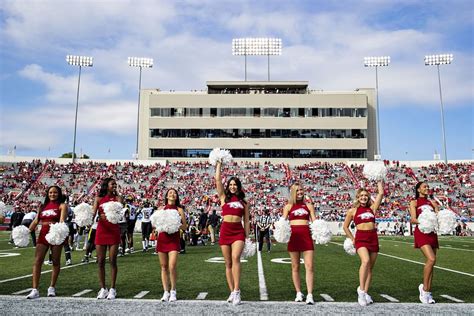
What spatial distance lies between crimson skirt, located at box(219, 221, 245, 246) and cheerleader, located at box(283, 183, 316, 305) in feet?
2.38

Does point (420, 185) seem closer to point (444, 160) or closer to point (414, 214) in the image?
point (414, 214)

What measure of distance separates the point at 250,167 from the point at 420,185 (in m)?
37.8

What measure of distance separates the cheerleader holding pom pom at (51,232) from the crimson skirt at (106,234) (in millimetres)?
507

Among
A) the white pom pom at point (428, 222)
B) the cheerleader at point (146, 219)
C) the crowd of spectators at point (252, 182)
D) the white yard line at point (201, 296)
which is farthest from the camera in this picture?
the crowd of spectators at point (252, 182)

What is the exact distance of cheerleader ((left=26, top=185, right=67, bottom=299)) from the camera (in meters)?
6.29

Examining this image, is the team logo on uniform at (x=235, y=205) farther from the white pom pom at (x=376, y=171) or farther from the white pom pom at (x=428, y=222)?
the white pom pom at (x=428, y=222)

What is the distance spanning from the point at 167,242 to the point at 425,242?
3.76 m

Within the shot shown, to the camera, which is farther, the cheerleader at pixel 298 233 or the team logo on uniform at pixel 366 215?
the team logo on uniform at pixel 366 215

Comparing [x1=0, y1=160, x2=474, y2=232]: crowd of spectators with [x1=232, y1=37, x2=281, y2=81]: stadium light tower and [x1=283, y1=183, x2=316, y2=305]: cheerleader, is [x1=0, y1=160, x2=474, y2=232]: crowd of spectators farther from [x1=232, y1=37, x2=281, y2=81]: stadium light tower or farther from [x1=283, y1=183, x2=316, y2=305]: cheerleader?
[x1=283, y1=183, x2=316, y2=305]: cheerleader

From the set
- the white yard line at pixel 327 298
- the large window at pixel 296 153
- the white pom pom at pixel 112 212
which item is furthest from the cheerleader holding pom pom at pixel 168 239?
the large window at pixel 296 153

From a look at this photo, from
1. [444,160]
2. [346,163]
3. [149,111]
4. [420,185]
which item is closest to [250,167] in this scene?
[346,163]

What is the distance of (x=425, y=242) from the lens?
20.8 ft

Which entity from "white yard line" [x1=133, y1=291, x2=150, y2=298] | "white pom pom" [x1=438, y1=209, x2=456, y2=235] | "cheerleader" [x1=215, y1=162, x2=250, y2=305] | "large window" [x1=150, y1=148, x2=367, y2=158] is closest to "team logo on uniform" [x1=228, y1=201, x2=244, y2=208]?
"cheerleader" [x1=215, y1=162, x2=250, y2=305]

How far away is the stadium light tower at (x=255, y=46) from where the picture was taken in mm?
55562
